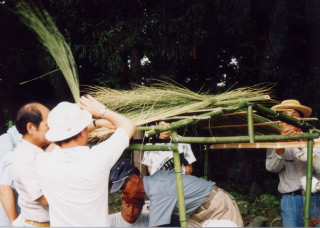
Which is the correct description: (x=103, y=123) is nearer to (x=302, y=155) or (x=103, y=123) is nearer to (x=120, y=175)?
(x=120, y=175)

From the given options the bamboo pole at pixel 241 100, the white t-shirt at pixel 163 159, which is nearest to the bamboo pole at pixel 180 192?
the bamboo pole at pixel 241 100

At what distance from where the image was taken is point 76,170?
196cm

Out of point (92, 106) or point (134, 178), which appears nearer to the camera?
point (92, 106)

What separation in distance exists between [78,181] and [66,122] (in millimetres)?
355

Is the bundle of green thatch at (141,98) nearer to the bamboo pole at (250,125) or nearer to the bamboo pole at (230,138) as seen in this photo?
the bamboo pole at (250,125)

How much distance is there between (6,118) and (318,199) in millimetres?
6689

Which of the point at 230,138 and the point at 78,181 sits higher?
the point at 230,138

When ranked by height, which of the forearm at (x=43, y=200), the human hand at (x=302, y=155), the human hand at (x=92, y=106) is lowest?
the forearm at (x=43, y=200)

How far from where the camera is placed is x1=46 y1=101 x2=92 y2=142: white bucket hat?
2.07m

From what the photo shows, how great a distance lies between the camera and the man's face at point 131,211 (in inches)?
119

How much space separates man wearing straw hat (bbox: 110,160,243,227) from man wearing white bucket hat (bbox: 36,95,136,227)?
47 cm

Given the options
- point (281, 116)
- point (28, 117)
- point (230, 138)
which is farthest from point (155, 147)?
point (281, 116)

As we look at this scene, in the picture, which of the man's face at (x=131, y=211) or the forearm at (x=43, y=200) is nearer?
the forearm at (x=43, y=200)

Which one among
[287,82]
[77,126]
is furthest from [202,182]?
[287,82]
